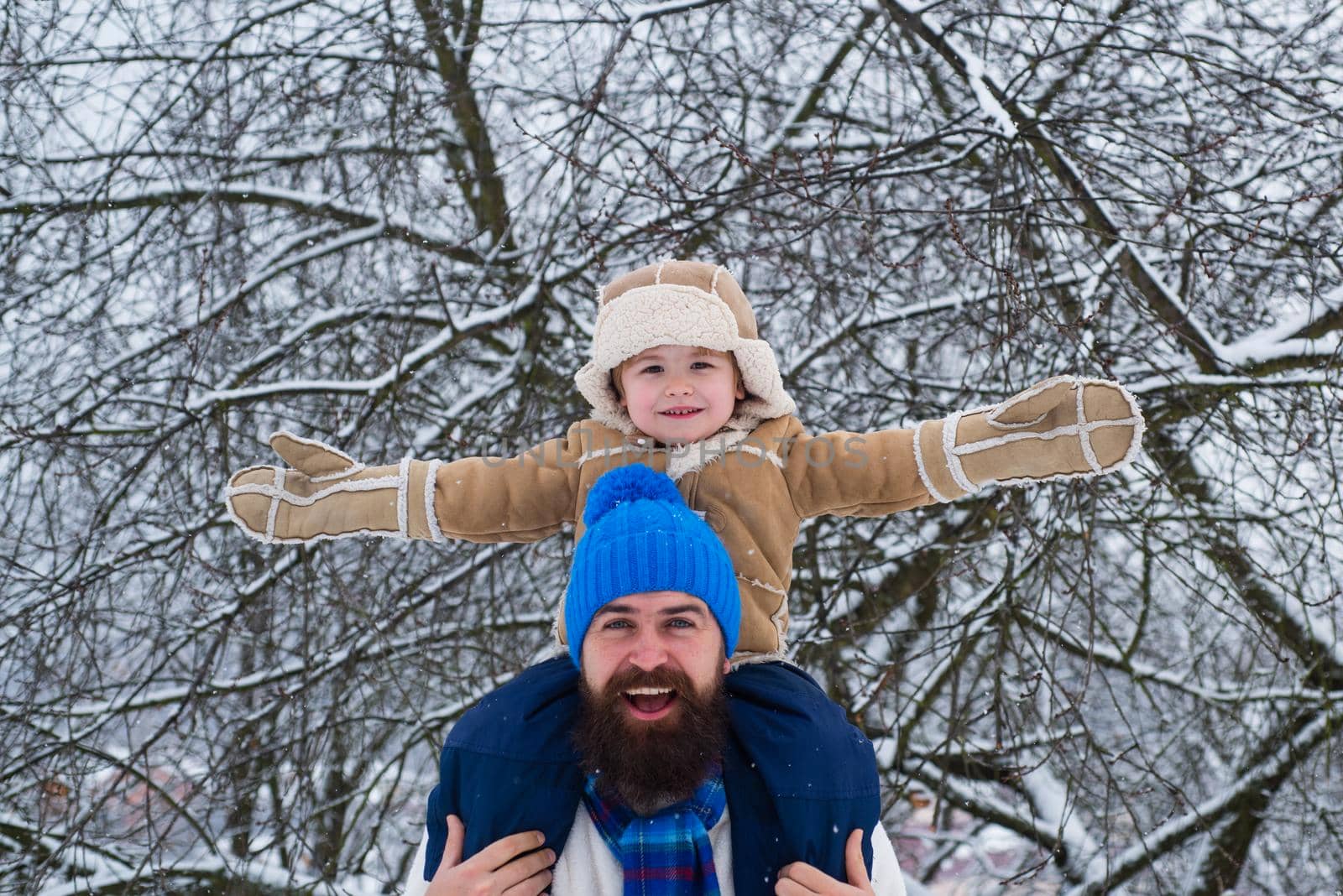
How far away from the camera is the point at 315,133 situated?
11.3 feet

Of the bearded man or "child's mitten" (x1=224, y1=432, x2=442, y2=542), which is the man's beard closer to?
the bearded man

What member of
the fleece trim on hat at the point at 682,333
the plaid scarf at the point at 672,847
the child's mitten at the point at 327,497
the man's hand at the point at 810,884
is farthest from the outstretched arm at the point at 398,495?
the man's hand at the point at 810,884

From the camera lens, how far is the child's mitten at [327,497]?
1894 mm

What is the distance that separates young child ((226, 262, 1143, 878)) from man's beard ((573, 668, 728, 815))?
10 centimetres

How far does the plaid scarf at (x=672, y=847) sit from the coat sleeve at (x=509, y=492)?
1.89ft

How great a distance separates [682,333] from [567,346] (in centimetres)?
255

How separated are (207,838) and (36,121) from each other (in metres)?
2.61

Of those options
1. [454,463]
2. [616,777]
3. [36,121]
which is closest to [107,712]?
[36,121]

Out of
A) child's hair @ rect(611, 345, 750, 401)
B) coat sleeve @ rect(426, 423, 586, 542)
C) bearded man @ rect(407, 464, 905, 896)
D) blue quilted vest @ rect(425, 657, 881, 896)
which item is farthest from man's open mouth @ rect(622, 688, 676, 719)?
child's hair @ rect(611, 345, 750, 401)

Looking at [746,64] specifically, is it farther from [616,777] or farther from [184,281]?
[616,777]

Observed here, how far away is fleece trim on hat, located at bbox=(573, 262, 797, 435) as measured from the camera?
5.92ft

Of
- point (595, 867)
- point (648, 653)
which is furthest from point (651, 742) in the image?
point (595, 867)

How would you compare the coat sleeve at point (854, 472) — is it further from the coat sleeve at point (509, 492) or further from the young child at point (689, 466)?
the coat sleeve at point (509, 492)

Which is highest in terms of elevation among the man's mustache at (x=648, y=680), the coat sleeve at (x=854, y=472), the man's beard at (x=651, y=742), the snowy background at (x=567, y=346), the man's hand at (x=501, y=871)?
the snowy background at (x=567, y=346)
